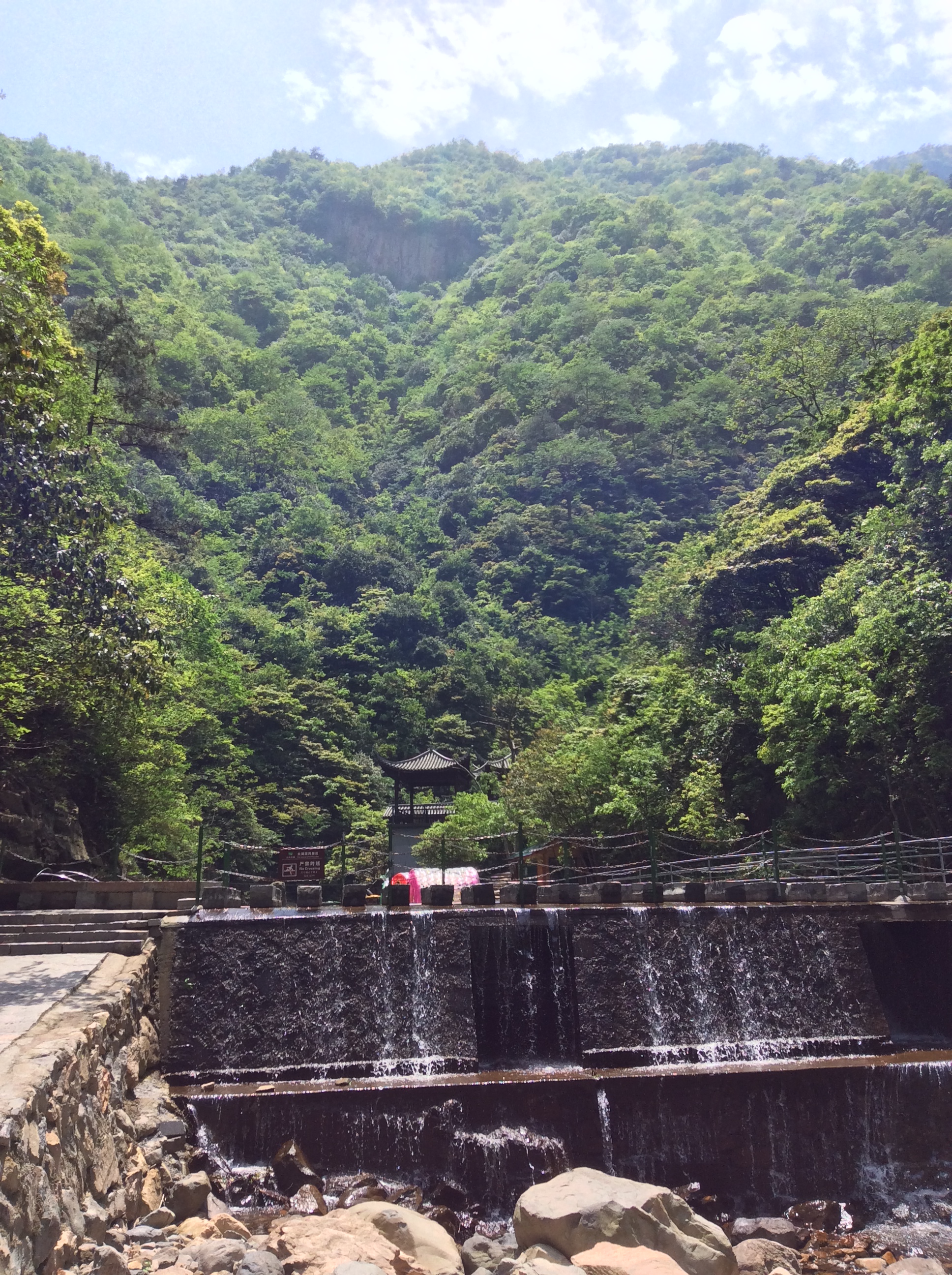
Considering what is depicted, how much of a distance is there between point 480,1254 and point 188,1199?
2.83m

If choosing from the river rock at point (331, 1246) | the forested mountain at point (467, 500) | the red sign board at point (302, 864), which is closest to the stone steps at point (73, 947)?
the red sign board at point (302, 864)

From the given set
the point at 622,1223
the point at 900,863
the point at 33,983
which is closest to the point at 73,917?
the point at 33,983

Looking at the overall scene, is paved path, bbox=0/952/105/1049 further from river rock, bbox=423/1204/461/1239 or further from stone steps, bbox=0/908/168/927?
river rock, bbox=423/1204/461/1239

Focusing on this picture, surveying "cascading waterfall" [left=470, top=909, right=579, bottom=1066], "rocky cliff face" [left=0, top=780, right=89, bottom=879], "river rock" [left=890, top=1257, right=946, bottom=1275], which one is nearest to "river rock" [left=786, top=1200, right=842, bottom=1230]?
"river rock" [left=890, top=1257, right=946, bottom=1275]

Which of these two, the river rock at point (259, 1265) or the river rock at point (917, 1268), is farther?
the river rock at point (917, 1268)

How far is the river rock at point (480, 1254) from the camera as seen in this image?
A: 8.70 m

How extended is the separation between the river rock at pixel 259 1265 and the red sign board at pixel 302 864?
26.4 feet

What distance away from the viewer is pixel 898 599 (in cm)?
2197

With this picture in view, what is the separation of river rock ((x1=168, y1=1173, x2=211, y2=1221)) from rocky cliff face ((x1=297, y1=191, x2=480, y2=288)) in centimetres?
11369

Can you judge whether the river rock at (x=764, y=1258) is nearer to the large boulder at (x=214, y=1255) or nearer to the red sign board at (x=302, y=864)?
the large boulder at (x=214, y=1255)

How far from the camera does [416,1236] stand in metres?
8.40

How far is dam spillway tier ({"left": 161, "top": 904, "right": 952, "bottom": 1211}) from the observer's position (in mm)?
10914

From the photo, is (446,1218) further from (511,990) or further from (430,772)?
(430,772)

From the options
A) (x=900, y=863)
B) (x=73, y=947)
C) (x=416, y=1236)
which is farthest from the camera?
(x=900, y=863)
